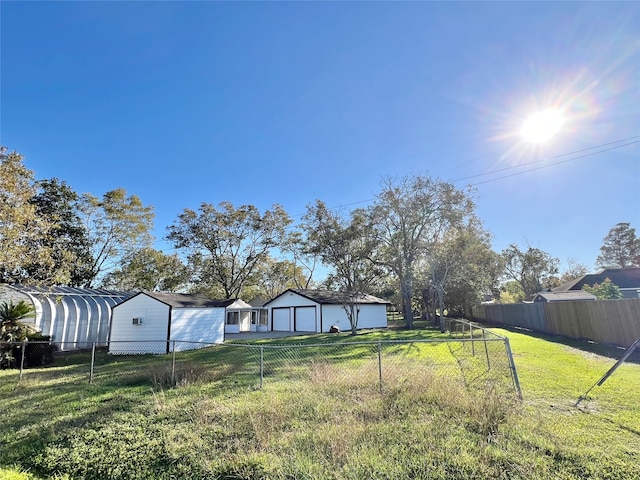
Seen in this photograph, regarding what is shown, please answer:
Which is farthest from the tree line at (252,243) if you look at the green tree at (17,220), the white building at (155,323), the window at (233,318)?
the window at (233,318)

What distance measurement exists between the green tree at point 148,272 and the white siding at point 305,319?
13751 mm

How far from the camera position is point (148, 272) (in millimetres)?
33281

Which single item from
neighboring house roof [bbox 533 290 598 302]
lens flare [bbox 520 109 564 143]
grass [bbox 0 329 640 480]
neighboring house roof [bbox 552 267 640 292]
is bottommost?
grass [bbox 0 329 640 480]

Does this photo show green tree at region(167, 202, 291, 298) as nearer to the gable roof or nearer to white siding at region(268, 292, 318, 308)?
white siding at region(268, 292, 318, 308)

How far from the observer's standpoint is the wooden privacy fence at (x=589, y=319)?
39.8 feet

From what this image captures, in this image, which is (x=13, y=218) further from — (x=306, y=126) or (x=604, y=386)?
(x=604, y=386)

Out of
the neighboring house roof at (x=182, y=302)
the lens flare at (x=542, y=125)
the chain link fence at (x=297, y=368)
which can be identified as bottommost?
the chain link fence at (x=297, y=368)

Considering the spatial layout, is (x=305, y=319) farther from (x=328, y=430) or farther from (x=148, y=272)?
(x=328, y=430)

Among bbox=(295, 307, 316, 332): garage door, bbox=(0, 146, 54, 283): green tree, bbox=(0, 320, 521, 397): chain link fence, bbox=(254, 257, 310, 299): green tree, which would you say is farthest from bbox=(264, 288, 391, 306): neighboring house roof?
bbox=(0, 146, 54, 283): green tree

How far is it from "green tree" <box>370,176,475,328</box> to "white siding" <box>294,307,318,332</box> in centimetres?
665

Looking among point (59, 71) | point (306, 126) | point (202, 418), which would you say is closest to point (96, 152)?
point (59, 71)

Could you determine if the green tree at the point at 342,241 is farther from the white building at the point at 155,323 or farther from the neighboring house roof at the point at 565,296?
the neighboring house roof at the point at 565,296

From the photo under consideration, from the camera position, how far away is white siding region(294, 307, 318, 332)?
2594 cm

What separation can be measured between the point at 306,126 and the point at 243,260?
73.6ft
